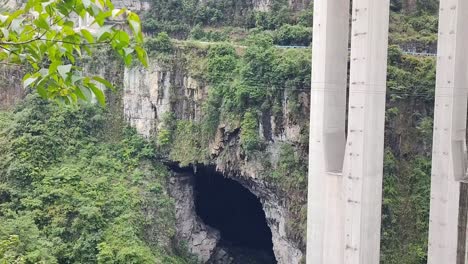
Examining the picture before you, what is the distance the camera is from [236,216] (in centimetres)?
1583

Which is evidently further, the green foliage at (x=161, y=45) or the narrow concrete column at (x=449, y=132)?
the green foliage at (x=161, y=45)

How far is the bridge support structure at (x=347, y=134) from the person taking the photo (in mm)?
6953

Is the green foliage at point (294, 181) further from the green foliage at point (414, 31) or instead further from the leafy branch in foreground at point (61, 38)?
the leafy branch in foreground at point (61, 38)

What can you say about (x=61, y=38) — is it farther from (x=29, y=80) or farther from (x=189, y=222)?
(x=189, y=222)

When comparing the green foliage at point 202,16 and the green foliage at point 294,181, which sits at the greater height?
the green foliage at point 202,16

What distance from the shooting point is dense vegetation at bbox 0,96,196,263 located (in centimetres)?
980

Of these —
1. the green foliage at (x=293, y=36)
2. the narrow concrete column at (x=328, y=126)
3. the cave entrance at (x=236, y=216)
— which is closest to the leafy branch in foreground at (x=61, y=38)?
the narrow concrete column at (x=328, y=126)

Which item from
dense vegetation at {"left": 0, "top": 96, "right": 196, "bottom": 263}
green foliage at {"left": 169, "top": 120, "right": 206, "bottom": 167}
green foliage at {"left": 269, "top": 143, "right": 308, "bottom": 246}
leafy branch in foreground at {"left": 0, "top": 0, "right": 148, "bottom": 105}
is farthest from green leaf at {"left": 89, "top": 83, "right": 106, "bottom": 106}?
green foliage at {"left": 169, "top": 120, "right": 206, "bottom": 167}

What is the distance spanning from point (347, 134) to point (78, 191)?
20.6ft

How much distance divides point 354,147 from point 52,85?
5.65m

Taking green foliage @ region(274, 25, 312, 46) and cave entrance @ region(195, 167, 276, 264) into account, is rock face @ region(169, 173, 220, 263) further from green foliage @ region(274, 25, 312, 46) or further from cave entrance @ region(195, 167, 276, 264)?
green foliage @ region(274, 25, 312, 46)

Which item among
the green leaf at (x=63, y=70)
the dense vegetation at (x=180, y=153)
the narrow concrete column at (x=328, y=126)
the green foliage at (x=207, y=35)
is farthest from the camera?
the green foliage at (x=207, y=35)

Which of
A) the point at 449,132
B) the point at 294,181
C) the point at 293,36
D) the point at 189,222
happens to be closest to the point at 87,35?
the point at 449,132

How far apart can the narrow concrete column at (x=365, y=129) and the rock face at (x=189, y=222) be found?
21.4 feet
